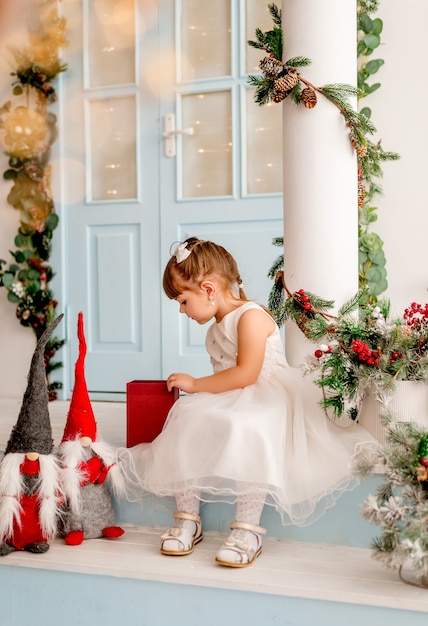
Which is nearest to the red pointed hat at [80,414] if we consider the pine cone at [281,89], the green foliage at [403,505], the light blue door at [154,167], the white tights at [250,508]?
the white tights at [250,508]

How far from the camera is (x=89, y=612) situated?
5.21 ft

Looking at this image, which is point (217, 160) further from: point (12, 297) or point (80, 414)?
point (80, 414)

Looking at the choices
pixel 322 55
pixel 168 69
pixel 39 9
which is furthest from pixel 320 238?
pixel 39 9

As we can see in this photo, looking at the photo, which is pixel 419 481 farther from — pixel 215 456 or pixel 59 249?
pixel 59 249

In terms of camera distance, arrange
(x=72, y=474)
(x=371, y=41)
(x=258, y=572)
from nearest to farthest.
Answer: (x=258, y=572) < (x=72, y=474) < (x=371, y=41)

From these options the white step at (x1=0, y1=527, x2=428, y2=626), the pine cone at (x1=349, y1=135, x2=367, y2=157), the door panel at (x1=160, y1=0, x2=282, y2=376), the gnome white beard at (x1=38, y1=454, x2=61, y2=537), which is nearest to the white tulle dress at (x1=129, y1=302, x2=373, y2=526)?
the white step at (x1=0, y1=527, x2=428, y2=626)

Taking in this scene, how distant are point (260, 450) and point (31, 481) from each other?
580mm

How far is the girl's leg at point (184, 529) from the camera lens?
1.65m

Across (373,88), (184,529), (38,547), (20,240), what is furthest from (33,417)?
(373,88)

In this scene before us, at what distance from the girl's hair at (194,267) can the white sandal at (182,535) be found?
63 centimetres

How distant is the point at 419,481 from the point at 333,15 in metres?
1.38

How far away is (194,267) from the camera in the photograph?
196cm

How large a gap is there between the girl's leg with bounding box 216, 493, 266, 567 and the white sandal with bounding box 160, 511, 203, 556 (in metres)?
0.10

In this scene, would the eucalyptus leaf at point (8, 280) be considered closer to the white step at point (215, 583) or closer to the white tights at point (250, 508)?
the white step at point (215, 583)
